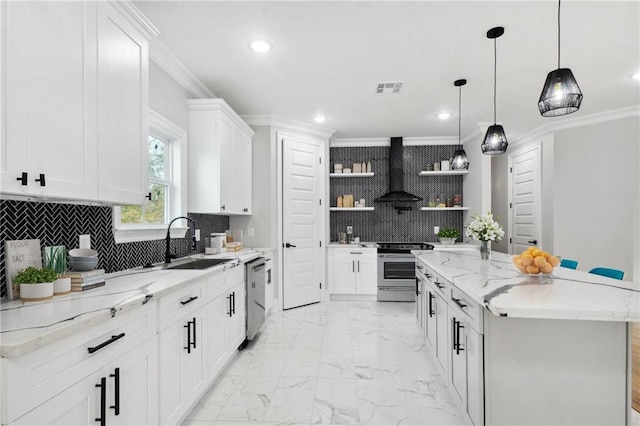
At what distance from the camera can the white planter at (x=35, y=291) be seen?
1368mm

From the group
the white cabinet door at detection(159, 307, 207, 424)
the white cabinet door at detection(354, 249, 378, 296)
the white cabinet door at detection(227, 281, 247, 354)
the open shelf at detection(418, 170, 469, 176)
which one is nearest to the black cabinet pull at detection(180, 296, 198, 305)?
the white cabinet door at detection(159, 307, 207, 424)

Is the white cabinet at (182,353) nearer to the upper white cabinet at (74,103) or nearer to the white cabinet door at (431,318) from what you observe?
the upper white cabinet at (74,103)

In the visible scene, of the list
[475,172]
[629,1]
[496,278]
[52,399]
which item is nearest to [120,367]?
[52,399]

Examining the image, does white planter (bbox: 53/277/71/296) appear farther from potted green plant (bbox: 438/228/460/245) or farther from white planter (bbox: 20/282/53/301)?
potted green plant (bbox: 438/228/460/245)

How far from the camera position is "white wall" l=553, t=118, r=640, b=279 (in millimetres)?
4445

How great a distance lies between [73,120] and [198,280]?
1181mm

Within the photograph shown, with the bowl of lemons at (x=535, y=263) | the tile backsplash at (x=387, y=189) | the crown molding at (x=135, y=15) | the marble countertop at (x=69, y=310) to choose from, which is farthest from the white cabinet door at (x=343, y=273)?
the crown molding at (x=135, y=15)

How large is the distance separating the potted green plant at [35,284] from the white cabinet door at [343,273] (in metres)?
4.18

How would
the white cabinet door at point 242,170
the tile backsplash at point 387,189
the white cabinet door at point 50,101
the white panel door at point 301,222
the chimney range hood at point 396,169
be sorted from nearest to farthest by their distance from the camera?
the white cabinet door at point 50,101
the white cabinet door at point 242,170
the white panel door at point 301,222
the chimney range hood at point 396,169
the tile backsplash at point 387,189

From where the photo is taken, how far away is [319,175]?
206 inches

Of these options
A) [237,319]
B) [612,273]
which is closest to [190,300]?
[237,319]

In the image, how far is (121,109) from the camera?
1808mm

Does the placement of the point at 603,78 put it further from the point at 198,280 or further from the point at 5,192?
the point at 5,192

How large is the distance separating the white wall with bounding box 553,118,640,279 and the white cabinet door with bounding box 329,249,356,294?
304 cm
